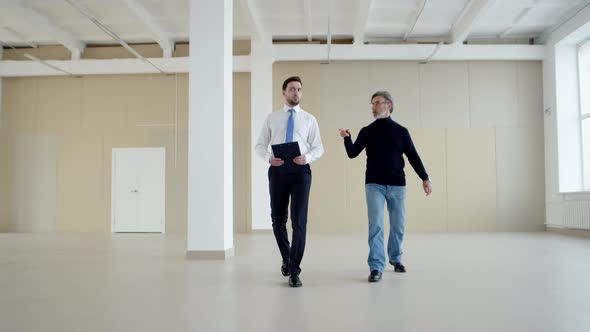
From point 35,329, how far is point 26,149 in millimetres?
12139

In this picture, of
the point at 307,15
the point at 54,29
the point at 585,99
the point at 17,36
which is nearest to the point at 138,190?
the point at 54,29

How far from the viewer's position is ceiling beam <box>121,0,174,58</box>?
10.3m

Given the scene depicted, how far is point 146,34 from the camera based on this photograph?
12.6 metres

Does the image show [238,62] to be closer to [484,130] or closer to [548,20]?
[484,130]

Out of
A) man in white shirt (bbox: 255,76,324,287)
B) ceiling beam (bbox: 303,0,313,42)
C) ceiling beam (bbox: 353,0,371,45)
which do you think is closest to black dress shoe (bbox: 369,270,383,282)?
man in white shirt (bbox: 255,76,324,287)

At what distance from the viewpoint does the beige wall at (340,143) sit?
12273mm

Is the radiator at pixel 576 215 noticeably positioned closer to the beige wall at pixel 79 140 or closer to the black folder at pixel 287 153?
the beige wall at pixel 79 140

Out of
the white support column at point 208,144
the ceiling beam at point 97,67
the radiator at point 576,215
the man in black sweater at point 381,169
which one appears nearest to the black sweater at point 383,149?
the man in black sweater at point 381,169

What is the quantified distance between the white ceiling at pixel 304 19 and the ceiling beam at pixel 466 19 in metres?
0.02

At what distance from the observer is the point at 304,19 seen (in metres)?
11.5

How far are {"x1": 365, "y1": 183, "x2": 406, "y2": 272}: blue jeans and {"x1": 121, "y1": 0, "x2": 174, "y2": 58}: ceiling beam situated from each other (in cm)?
764

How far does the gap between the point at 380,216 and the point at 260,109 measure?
8164mm

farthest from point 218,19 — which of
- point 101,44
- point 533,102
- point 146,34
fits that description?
point 533,102

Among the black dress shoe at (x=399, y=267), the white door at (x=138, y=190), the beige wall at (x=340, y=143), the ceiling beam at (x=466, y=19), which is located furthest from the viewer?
Result: the white door at (x=138, y=190)
